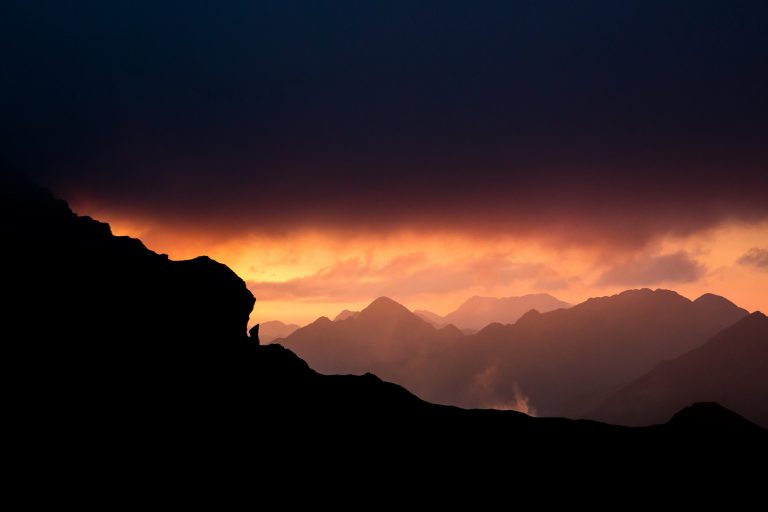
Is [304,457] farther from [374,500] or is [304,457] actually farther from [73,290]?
[73,290]

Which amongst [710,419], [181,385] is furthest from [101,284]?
[710,419]

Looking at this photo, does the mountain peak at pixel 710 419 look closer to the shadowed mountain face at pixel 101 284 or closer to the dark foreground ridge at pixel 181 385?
the dark foreground ridge at pixel 181 385

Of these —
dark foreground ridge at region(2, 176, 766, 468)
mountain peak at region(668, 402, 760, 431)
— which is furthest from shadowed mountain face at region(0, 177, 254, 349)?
mountain peak at region(668, 402, 760, 431)

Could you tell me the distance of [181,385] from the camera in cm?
8281

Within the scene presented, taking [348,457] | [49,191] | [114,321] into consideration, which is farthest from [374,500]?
[49,191]

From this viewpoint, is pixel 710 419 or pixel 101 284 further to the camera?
pixel 710 419

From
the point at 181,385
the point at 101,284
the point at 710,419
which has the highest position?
the point at 101,284

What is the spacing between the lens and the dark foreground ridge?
69188 millimetres

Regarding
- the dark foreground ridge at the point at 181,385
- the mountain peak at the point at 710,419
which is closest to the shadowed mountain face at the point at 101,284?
the dark foreground ridge at the point at 181,385

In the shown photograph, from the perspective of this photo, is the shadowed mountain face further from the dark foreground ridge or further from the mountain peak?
the mountain peak

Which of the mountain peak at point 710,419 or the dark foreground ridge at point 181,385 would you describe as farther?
the mountain peak at point 710,419

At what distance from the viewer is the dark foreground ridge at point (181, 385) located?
6919 centimetres

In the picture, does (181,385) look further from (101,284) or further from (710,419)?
(710,419)

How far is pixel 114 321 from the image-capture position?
8650 centimetres
